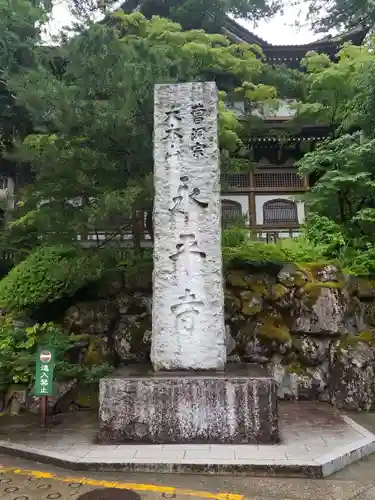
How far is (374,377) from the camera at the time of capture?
8125mm

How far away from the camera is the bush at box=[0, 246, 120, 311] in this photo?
815 centimetres

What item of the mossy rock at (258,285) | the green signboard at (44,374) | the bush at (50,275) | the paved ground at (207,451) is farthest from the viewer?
the mossy rock at (258,285)

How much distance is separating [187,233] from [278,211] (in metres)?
11.7

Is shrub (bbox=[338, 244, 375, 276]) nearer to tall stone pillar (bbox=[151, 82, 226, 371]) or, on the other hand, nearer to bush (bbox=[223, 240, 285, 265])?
bush (bbox=[223, 240, 285, 265])

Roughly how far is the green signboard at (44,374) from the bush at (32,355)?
1117 mm

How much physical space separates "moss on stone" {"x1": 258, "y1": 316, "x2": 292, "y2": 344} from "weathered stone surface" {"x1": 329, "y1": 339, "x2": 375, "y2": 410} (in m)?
1.01

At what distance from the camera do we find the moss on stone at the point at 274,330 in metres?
8.85

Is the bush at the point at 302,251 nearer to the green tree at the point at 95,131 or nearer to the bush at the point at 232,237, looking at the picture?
the bush at the point at 232,237

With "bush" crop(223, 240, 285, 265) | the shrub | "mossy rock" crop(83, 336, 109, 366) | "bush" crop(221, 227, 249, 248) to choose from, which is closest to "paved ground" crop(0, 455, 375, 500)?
"mossy rock" crop(83, 336, 109, 366)

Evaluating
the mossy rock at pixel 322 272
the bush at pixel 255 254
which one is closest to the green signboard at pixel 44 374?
the bush at pixel 255 254

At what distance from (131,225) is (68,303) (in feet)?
7.37

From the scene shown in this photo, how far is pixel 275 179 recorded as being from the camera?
700 inches

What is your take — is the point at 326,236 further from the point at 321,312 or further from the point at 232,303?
the point at 232,303

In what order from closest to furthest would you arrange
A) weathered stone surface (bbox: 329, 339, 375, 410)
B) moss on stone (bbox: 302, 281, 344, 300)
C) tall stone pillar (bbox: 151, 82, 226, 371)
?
1. tall stone pillar (bbox: 151, 82, 226, 371)
2. weathered stone surface (bbox: 329, 339, 375, 410)
3. moss on stone (bbox: 302, 281, 344, 300)
